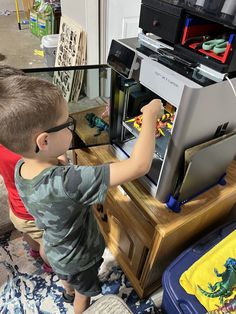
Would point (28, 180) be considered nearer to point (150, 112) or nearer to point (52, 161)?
point (52, 161)

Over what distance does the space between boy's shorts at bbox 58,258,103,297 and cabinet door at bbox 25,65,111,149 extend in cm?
48

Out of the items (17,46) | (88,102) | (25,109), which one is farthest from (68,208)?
(17,46)

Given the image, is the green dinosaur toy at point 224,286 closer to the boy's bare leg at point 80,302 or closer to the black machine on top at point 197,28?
the boy's bare leg at point 80,302

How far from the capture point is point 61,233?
0.80 m

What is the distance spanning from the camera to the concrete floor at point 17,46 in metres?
3.30

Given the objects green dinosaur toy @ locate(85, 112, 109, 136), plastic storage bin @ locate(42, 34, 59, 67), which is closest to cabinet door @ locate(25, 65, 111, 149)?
green dinosaur toy @ locate(85, 112, 109, 136)

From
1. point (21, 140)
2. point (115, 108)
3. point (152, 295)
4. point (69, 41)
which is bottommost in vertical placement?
point (152, 295)

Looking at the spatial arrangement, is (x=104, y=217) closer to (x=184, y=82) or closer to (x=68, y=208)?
(x=68, y=208)

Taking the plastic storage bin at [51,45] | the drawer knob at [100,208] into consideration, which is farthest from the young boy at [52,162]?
the plastic storage bin at [51,45]

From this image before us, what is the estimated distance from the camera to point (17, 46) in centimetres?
374

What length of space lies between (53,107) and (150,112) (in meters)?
0.26

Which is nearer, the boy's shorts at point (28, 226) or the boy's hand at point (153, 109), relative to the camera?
the boy's hand at point (153, 109)

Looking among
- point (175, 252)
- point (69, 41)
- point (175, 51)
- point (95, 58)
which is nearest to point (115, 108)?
point (175, 51)

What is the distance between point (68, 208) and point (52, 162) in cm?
14
